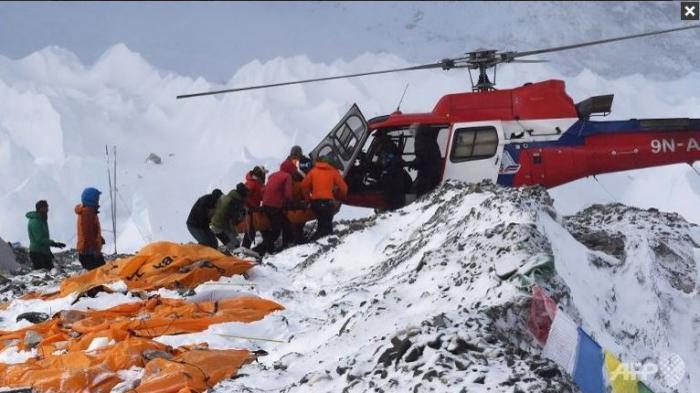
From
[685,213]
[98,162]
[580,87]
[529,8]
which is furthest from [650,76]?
[98,162]

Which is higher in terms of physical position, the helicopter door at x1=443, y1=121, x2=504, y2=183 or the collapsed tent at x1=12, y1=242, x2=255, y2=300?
the helicopter door at x1=443, y1=121, x2=504, y2=183

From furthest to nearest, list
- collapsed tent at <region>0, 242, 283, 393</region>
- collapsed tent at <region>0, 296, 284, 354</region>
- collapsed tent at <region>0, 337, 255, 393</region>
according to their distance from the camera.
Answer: collapsed tent at <region>0, 296, 284, 354</region>
collapsed tent at <region>0, 242, 283, 393</region>
collapsed tent at <region>0, 337, 255, 393</region>

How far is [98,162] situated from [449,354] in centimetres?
1238

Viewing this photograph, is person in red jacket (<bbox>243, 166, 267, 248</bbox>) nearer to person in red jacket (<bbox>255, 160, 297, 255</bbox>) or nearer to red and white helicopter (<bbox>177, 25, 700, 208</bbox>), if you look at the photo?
person in red jacket (<bbox>255, 160, 297, 255</bbox>)

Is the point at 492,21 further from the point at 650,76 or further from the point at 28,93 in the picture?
the point at 28,93

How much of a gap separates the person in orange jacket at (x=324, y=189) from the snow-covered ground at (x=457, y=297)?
24 centimetres

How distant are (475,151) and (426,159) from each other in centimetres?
48

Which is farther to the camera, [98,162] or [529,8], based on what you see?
[529,8]

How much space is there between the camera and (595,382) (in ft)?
12.1

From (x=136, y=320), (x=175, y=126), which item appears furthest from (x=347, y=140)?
(x=175, y=126)

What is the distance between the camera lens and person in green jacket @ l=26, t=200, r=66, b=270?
873 centimetres

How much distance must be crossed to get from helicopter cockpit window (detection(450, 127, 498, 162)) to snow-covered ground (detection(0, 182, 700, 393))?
2.21 ft

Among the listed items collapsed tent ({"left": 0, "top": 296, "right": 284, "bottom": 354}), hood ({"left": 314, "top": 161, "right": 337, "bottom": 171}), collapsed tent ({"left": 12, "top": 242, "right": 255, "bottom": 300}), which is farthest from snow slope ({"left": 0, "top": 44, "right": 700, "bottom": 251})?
collapsed tent ({"left": 0, "top": 296, "right": 284, "bottom": 354})
